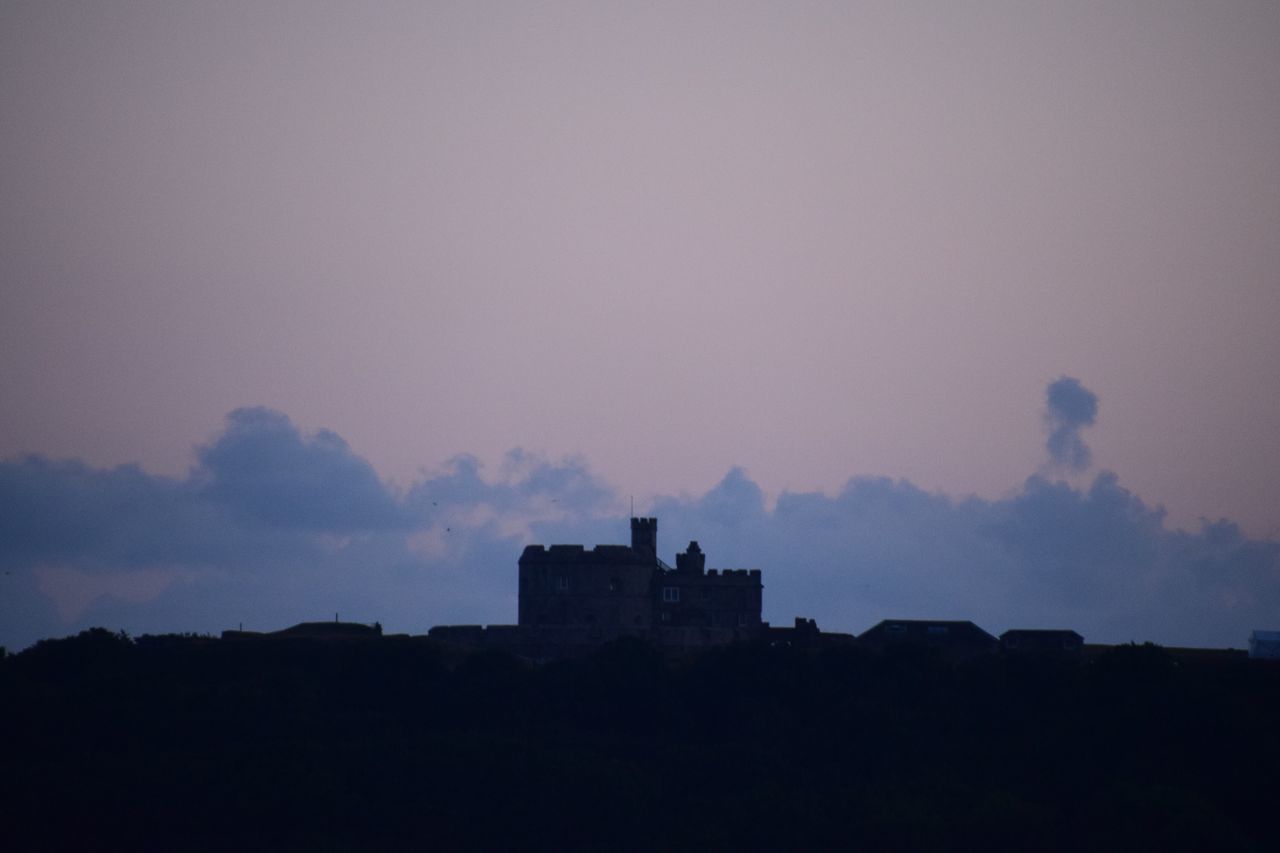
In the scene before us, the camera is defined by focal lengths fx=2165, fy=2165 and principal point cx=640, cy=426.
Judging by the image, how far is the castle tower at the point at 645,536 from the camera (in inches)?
4247

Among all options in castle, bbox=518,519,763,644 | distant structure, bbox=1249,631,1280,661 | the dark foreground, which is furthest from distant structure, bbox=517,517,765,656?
distant structure, bbox=1249,631,1280,661

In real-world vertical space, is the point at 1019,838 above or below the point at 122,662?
below

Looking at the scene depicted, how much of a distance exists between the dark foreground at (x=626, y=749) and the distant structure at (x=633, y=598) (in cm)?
356

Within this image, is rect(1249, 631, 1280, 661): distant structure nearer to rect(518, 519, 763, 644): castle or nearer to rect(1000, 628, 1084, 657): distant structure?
rect(1000, 628, 1084, 657): distant structure

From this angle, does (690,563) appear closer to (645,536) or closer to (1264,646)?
(645,536)

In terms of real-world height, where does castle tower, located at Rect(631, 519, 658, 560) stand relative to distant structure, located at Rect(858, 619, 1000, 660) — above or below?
above

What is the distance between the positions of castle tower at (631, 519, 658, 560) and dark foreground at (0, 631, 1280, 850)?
723 centimetres

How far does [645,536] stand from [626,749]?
14950 millimetres

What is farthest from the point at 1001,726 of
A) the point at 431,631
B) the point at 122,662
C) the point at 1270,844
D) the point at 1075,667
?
Answer: the point at 122,662

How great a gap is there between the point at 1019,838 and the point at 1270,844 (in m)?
10.7

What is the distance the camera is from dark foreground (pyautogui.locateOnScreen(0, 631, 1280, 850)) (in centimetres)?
8444

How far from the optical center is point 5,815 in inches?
3268

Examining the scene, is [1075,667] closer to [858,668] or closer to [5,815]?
[858,668]

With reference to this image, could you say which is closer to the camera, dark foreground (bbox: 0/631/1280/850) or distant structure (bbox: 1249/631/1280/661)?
dark foreground (bbox: 0/631/1280/850)
